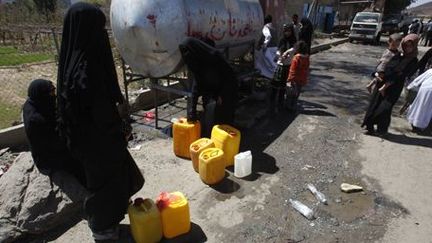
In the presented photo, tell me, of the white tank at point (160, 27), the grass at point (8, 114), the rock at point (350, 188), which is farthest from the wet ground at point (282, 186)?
the grass at point (8, 114)

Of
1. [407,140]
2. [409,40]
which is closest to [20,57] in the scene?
[409,40]

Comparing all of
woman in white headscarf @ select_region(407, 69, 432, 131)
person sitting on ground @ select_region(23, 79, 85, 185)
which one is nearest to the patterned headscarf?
woman in white headscarf @ select_region(407, 69, 432, 131)

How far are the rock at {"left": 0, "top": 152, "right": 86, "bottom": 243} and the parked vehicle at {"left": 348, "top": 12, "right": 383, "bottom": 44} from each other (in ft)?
69.3

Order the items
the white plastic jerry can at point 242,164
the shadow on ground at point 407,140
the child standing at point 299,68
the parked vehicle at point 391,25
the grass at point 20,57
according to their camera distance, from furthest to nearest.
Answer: the parked vehicle at point 391,25 < the grass at point 20,57 < the child standing at point 299,68 < the shadow on ground at point 407,140 < the white plastic jerry can at point 242,164

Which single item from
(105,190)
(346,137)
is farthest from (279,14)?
(105,190)

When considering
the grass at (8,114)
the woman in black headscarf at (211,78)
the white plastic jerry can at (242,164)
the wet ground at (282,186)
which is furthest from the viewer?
the grass at (8,114)

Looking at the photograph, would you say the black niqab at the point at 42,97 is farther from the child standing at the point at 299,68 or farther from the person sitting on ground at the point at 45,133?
the child standing at the point at 299,68

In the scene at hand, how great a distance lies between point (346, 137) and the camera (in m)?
5.69

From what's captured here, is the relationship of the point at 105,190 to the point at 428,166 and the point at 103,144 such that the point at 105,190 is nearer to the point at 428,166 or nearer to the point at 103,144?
the point at 103,144

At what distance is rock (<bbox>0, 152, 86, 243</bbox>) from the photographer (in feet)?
10.4

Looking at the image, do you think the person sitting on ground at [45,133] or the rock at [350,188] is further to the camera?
the rock at [350,188]

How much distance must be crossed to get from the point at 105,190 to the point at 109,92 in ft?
2.84

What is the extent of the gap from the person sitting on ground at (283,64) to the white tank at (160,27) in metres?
1.40

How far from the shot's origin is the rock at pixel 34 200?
3.18 m
